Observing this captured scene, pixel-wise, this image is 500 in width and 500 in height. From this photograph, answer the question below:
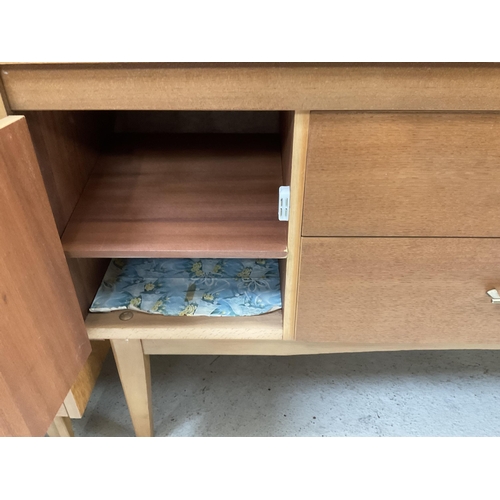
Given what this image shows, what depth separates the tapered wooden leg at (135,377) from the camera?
67cm

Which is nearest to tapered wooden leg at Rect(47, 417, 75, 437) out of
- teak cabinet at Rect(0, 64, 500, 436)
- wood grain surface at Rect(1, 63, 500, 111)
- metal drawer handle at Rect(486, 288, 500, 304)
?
teak cabinet at Rect(0, 64, 500, 436)

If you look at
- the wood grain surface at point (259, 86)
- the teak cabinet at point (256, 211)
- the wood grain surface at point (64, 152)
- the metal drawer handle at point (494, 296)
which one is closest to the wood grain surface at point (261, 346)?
the teak cabinet at point (256, 211)

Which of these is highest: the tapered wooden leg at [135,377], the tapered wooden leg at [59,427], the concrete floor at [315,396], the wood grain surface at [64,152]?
the wood grain surface at [64,152]

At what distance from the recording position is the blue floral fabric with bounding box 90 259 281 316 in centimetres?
65

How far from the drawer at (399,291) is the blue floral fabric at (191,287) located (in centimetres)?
10

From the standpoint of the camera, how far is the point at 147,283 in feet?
2.32

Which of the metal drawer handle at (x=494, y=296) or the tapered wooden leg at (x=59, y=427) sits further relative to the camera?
the tapered wooden leg at (x=59, y=427)

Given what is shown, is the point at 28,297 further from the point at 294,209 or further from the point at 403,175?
the point at 403,175

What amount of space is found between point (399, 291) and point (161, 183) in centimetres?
39

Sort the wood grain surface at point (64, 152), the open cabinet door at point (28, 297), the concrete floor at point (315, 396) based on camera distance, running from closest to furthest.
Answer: the open cabinet door at point (28, 297) < the wood grain surface at point (64, 152) < the concrete floor at point (315, 396)

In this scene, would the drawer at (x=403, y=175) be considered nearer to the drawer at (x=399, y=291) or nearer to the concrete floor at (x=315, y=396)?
the drawer at (x=399, y=291)

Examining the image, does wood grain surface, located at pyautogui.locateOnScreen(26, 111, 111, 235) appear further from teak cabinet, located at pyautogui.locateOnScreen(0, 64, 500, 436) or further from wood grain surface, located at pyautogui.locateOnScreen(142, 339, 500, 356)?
wood grain surface, located at pyautogui.locateOnScreen(142, 339, 500, 356)

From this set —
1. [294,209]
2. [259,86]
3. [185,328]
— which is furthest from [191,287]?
[259,86]
